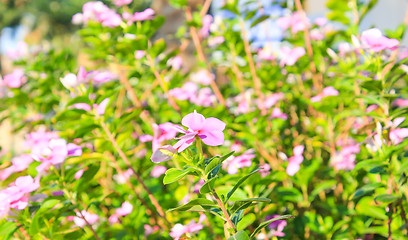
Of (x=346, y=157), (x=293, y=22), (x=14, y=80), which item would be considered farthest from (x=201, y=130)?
(x=14, y=80)

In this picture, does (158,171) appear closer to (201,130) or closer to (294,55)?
(294,55)

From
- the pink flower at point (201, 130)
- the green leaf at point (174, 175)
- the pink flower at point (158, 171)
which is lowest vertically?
the pink flower at point (158, 171)

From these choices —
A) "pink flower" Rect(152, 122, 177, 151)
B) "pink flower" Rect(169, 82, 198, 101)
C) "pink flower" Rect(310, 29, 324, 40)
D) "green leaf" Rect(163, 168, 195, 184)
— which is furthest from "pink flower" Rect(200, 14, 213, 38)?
"green leaf" Rect(163, 168, 195, 184)

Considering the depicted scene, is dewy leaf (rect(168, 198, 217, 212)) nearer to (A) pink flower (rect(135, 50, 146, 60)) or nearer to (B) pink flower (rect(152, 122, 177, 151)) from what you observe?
(B) pink flower (rect(152, 122, 177, 151))

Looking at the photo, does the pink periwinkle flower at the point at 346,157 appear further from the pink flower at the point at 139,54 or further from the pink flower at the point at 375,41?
the pink flower at the point at 139,54

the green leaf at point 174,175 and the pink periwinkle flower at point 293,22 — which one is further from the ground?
the green leaf at point 174,175

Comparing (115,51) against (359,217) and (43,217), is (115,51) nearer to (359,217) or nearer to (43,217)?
(43,217)

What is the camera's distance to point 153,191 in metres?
1.89

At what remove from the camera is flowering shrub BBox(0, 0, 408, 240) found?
137 cm

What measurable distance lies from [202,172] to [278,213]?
0.98 metres

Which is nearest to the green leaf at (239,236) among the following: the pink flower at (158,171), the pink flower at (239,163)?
the pink flower at (239,163)

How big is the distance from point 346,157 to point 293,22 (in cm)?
94

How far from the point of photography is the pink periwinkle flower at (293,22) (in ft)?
7.52

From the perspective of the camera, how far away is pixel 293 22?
241cm
